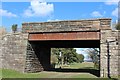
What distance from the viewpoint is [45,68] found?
42531mm

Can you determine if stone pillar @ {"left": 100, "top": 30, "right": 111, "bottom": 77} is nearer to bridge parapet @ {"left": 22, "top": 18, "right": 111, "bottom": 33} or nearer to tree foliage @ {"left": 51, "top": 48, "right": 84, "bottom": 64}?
bridge parapet @ {"left": 22, "top": 18, "right": 111, "bottom": 33}

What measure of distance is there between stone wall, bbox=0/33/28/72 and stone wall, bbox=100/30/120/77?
35.0 feet

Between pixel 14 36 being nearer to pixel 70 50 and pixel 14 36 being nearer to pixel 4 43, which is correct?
pixel 4 43

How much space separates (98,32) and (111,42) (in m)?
2.01

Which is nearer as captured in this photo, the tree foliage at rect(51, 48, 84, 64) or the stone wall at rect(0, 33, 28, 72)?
the stone wall at rect(0, 33, 28, 72)

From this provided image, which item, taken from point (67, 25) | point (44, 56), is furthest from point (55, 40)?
point (44, 56)

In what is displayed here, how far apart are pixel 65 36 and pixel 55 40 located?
5.48 feet

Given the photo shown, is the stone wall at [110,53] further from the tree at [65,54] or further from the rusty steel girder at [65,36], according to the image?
the tree at [65,54]

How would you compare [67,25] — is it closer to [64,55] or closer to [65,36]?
[65,36]

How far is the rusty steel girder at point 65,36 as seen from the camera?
32.9m

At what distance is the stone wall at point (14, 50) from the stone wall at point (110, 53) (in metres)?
10.7

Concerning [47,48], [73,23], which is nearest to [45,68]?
[47,48]

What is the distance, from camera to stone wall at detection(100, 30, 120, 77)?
104 ft

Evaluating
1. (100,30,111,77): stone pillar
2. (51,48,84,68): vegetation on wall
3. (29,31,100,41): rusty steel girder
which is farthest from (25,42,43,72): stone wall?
(51,48,84,68): vegetation on wall
